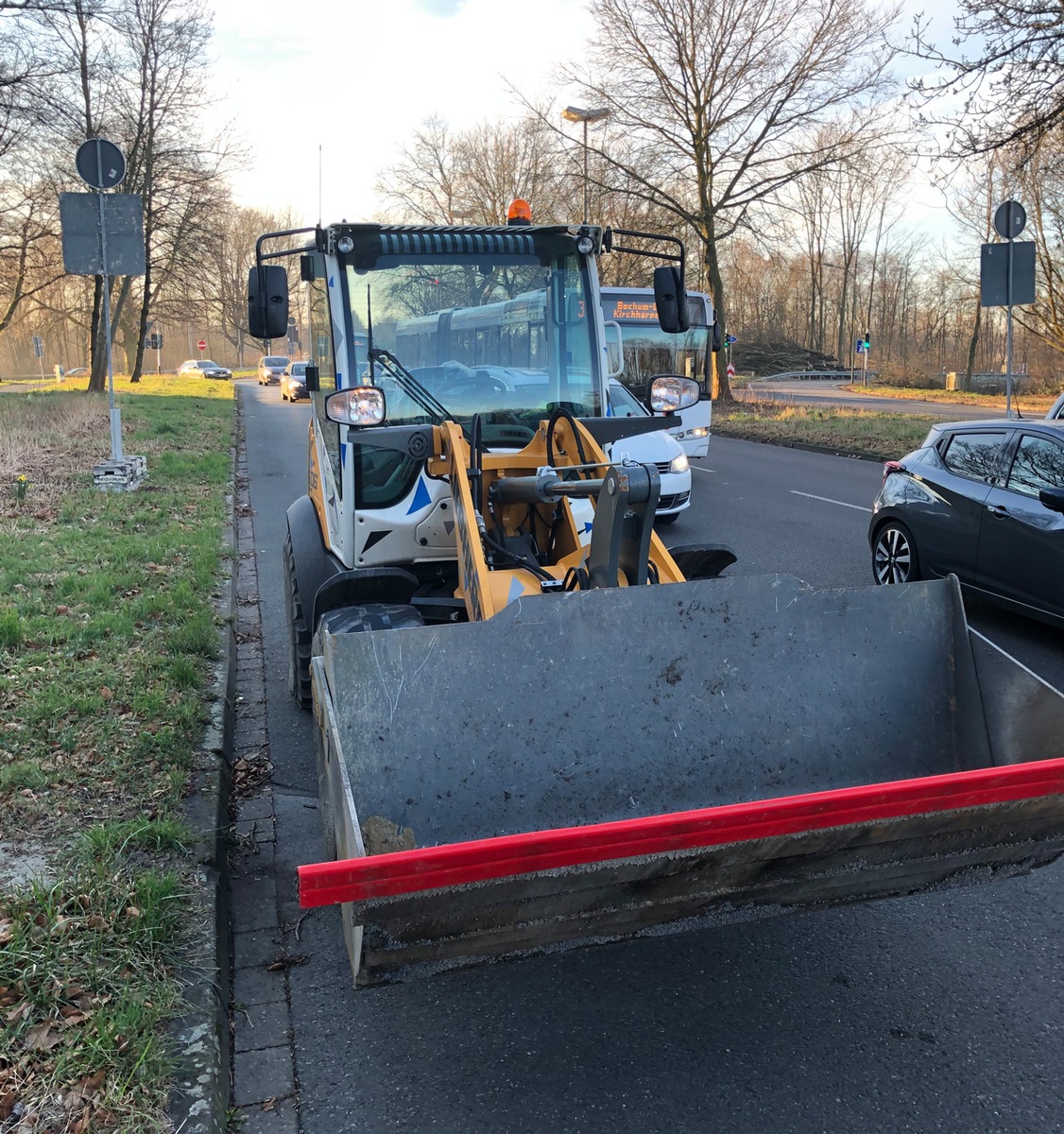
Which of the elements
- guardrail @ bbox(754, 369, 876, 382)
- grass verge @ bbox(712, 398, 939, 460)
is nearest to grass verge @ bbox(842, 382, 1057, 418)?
grass verge @ bbox(712, 398, 939, 460)

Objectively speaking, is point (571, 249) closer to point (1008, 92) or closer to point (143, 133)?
point (1008, 92)

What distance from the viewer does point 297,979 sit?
11.1 feet

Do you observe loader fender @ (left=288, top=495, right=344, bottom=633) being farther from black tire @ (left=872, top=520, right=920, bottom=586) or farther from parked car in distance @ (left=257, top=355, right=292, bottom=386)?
parked car in distance @ (left=257, top=355, right=292, bottom=386)

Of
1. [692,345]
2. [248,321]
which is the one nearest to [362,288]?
[248,321]

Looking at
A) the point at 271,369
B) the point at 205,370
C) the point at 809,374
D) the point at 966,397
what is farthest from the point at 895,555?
the point at 205,370

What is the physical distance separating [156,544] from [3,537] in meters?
1.34

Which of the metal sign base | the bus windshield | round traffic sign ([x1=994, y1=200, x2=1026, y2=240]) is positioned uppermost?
round traffic sign ([x1=994, y1=200, x2=1026, y2=240])

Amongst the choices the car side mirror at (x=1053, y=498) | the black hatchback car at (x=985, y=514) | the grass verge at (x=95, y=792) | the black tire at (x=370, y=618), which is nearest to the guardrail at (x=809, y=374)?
the black hatchback car at (x=985, y=514)

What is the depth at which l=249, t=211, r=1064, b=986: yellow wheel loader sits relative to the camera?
8.16ft

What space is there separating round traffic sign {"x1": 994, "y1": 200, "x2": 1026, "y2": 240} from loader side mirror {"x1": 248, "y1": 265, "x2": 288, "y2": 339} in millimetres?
11805

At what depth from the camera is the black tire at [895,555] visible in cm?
795

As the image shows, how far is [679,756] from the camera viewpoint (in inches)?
136

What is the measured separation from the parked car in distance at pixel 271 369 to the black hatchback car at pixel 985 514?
5097cm

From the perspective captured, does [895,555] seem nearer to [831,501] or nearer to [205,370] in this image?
[831,501]
